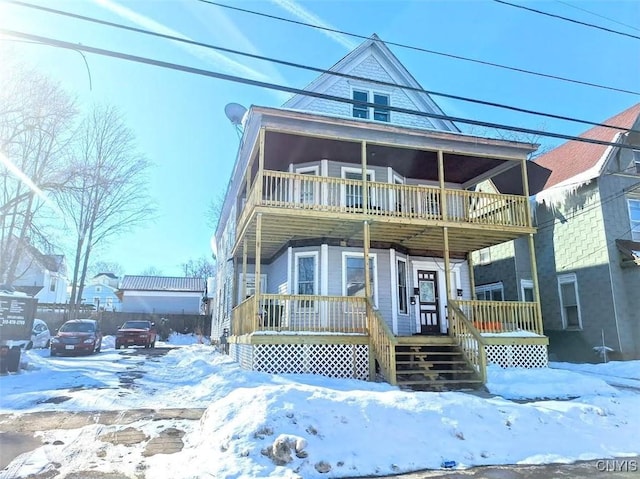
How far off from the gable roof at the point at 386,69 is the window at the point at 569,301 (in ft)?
25.4

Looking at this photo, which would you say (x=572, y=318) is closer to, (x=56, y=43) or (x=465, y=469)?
(x=465, y=469)

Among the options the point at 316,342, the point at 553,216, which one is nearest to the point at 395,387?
the point at 316,342

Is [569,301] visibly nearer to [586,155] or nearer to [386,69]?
[586,155]

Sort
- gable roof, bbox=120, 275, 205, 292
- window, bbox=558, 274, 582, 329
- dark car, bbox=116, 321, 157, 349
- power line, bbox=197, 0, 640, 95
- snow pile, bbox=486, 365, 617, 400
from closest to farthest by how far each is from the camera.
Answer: power line, bbox=197, 0, 640, 95 < snow pile, bbox=486, 365, 617, 400 < window, bbox=558, 274, 582, 329 < dark car, bbox=116, 321, 157, 349 < gable roof, bbox=120, 275, 205, 292

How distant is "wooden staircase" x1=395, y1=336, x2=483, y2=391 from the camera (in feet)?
32.8

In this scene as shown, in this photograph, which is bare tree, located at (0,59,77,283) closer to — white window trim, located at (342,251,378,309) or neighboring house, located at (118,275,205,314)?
white window trim, located at (342,251,378,309)

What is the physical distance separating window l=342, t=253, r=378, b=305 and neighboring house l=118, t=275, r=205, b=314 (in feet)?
122

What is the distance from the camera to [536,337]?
12.4 m

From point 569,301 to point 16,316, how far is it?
19763 millimetres

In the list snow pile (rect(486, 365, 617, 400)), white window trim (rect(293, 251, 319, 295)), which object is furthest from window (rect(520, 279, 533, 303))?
white window trim (rect(293, 251, 319, 295))

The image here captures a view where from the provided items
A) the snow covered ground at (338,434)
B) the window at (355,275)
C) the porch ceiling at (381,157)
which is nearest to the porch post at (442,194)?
the porch ceiling at (381,157)

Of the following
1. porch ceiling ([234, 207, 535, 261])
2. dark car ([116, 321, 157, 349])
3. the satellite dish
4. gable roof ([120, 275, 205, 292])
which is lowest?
dark car ([116, 321, 157, 349])

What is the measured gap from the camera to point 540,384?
10.1 m

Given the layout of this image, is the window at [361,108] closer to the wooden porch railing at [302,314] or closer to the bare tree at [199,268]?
the wooden porch railing at [302,314]
